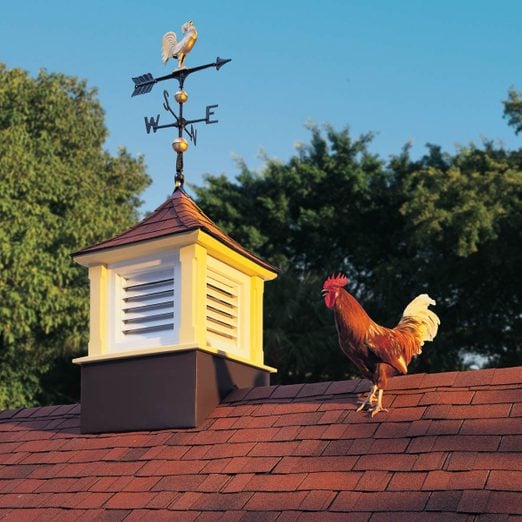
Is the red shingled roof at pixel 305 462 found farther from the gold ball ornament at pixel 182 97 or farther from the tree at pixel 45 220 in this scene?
the tree at pixel 45 220

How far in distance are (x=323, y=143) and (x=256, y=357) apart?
65.9 feet

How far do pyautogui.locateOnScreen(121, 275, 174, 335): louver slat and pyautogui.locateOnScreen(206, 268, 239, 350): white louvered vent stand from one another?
1.15 feet

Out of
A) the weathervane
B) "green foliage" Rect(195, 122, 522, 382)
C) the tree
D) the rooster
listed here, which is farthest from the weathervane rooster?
"green foliage" Rect(195, 122, 522, 382)

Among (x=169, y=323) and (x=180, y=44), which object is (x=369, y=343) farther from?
(x=180, y=44)

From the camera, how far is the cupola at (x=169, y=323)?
732 centimetres

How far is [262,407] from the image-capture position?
23.0ft

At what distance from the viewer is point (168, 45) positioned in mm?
8742

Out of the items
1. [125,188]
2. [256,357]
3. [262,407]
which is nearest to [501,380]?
[262,407]

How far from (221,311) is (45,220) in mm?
14623

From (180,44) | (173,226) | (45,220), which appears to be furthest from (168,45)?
(45,220)

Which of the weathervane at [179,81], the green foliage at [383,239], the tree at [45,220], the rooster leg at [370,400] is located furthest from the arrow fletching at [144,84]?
the green foliage at [383,239]

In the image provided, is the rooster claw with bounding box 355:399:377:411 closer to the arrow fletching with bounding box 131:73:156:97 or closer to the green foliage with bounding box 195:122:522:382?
the arrow fletching with bounding box 131:73:156:97

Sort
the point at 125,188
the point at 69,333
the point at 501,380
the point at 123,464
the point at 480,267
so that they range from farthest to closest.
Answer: the point at 125,188, the point at 480,267, the point at 69,333, the point at 123,464, the point at 501,380

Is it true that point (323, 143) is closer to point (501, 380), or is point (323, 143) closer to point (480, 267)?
point (480, 267)
